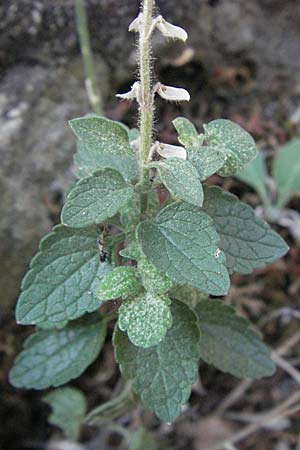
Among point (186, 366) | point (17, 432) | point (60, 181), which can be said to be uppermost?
point (186, 366)

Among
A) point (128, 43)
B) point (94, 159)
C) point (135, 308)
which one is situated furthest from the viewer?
point (128, 43)

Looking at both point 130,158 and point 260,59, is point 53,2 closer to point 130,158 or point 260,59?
point 260,59

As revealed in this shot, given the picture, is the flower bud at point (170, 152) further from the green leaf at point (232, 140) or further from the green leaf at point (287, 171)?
the green leaf at point (287, 171)

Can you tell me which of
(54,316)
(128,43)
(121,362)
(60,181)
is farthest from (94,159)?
(128,43)

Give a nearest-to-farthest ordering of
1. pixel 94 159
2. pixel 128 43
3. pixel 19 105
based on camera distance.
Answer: pixel 94 159 → pixel 19 105 → pixel 128 43

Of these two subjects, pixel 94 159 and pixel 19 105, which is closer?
pixel 94 159

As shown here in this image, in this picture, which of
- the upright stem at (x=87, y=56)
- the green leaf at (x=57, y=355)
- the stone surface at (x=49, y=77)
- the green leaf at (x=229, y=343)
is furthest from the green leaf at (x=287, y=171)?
the green leaf at (x=57, y=355)
